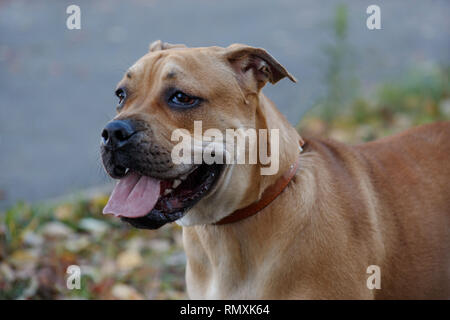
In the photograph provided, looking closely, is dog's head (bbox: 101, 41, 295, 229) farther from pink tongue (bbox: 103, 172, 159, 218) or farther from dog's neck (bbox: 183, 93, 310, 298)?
dog's neck (bbox: 183, 93, 310, 298)

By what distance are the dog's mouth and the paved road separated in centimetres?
238

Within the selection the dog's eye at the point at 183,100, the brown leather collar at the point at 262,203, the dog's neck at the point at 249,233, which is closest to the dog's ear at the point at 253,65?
the dog's neck at the point at 249,233

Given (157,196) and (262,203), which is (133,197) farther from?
(262,203)

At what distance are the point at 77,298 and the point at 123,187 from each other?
139 cm

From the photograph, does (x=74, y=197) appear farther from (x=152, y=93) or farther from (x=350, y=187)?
(x=350, y=187)

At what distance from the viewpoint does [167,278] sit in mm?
4574

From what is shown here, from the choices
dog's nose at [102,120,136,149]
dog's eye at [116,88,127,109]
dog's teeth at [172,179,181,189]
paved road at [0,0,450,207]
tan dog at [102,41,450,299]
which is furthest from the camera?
paved road at [0,0,450,207]

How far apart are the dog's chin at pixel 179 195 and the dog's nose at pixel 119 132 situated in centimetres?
35

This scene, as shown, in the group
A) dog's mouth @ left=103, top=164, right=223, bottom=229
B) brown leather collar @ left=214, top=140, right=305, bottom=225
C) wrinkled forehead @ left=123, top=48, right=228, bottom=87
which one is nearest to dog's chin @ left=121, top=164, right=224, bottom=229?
dog's mouth @ left=103, top=164, right=223, bottom=229

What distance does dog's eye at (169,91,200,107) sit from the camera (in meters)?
3.03

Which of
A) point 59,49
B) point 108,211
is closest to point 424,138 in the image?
point 108,211

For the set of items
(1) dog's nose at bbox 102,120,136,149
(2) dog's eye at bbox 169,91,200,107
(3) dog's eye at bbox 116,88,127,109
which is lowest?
(1) dog's nose at bbox 102,120,136,149

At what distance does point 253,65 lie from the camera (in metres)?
3.23

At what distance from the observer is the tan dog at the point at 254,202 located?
9.70 feet
